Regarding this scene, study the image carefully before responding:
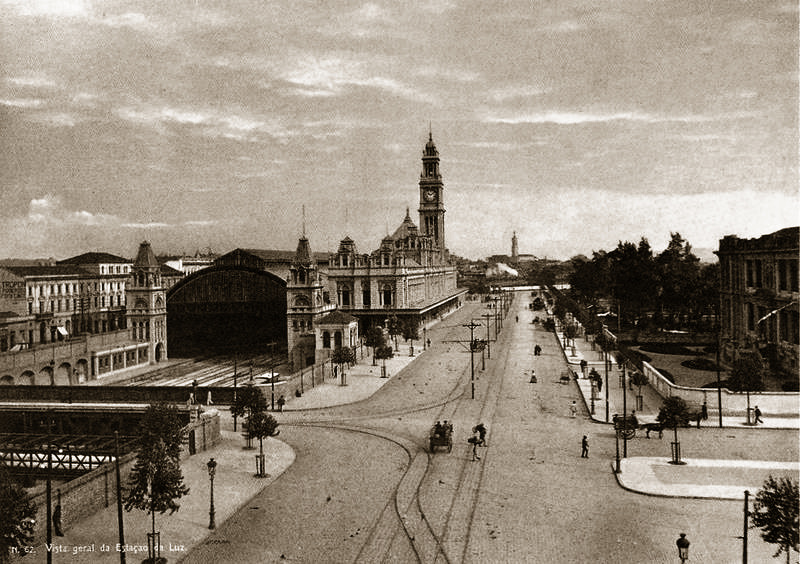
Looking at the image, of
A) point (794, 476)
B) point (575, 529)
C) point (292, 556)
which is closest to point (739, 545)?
point (575, 529)

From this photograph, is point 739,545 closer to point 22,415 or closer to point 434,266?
point 22,415

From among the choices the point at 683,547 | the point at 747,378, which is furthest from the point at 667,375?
the point at 683,547

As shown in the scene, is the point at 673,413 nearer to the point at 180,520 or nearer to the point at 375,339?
the point at 180,520

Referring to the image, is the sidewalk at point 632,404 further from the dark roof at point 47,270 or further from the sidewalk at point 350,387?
the dark roof at point 47,270

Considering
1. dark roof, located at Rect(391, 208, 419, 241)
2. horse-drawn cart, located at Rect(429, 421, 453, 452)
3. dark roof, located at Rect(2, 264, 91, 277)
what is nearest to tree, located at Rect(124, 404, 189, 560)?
horse-drawn cart, located at Rect(429, 421, 453, 452)

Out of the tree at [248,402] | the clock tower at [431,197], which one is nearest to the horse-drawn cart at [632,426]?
the tree at [248,402]

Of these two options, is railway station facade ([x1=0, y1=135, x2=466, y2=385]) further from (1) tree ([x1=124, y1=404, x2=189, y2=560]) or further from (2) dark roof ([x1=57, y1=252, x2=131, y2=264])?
(1) tree ([x1=124, y1=404, x2=189, y2=560])
